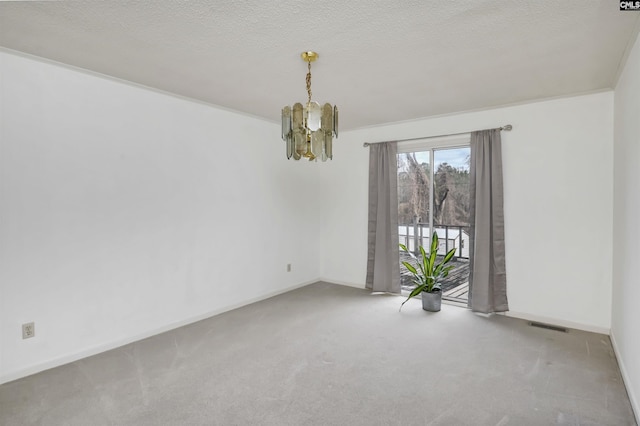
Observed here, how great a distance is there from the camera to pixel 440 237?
4.52 metres

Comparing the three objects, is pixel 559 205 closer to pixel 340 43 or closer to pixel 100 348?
pixel 340 43

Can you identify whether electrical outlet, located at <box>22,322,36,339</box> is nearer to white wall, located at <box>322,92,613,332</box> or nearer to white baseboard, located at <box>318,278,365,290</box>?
white baseboard, located at <box>318,278,365,290</box>

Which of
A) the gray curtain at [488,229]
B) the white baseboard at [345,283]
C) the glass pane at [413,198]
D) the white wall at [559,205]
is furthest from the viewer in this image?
the white baseboard at [345,283]

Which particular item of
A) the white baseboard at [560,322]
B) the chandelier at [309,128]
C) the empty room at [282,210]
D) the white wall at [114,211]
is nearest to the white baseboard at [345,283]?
the empty room at [282,210]

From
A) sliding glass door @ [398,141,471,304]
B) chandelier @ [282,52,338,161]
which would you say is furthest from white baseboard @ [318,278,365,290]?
chandelier @ [282,52,338,161]

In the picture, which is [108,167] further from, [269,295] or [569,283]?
[569,283]

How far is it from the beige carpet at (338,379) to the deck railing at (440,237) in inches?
41.0

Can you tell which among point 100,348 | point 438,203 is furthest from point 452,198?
point 100,348

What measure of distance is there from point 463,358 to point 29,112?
3956 mm

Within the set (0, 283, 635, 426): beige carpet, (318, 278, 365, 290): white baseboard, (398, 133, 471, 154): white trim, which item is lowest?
(0, 283, 635, 426): beige carpet

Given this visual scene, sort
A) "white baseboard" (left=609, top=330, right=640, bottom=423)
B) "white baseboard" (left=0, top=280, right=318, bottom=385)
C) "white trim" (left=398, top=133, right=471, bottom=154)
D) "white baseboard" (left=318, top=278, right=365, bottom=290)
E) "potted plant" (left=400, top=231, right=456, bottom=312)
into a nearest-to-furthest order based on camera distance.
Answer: "white baseboard" (left=609, top=330, right=640, bottom=423)
"white baseboard" (left=0, top=280, right=318, bottom=385)
"potted plant" (left=400, top=231, right=456, bottom=312)
"white trim" (left=398, top=133, right=471, bottom=154)
"white baseboard" (left=318, top=278, right=365, bottom=290)

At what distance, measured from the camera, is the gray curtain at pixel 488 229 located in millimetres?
3836

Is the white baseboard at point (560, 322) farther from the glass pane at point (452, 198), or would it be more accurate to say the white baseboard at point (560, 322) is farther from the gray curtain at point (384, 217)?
the gray curtain at point (384, 217)

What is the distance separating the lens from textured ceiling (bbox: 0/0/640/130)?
1889mm
